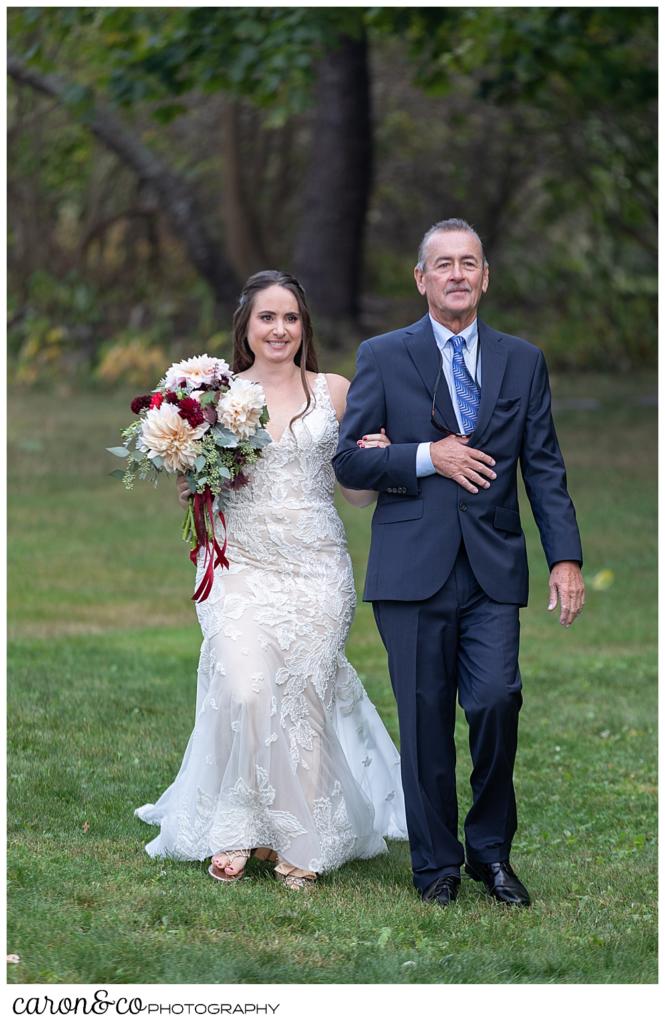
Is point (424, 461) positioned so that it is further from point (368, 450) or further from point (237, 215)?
point (237, 215)

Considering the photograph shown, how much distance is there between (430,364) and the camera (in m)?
5.57

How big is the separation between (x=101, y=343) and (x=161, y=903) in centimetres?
1914

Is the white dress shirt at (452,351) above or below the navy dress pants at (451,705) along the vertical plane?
above

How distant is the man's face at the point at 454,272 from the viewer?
5.44 meters

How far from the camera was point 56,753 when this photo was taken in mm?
7457

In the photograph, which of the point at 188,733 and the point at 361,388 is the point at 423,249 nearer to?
the point at 361,388

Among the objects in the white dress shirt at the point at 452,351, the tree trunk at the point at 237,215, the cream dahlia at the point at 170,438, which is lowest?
the cream dahlia at the point at 170,438

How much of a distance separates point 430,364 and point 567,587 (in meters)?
0.90

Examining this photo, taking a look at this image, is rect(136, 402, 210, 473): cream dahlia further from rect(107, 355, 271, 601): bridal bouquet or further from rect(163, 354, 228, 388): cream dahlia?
rect(163, 354, 228, 388): cream dahlia

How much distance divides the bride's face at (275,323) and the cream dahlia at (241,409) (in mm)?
306

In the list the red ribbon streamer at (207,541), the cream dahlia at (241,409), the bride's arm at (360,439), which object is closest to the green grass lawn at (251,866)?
the red ribbon streamer at (207,541)

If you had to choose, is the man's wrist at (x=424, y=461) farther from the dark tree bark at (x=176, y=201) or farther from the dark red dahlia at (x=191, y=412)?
the dark tree bark at (x=176, y=201)

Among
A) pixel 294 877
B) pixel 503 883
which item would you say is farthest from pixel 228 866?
pixel 503 883

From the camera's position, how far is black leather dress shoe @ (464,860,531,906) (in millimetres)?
5539
